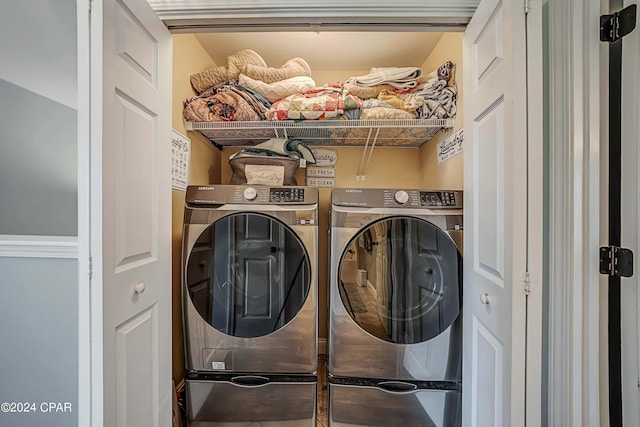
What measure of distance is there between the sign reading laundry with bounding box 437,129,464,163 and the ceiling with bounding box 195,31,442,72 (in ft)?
2.37

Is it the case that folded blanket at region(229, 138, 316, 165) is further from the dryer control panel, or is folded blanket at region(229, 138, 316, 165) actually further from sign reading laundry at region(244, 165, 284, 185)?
the dryer control panel

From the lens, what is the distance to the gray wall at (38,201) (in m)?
1.03

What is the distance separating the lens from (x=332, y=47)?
1750 millimetres

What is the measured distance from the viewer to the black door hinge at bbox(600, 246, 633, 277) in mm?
691

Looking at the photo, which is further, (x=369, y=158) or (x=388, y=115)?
(x=369, y=158)

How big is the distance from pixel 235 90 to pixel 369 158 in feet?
3.45

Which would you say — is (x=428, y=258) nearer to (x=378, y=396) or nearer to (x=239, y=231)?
(x=378, y=396)

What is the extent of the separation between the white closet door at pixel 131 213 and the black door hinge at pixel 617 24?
1.41 m

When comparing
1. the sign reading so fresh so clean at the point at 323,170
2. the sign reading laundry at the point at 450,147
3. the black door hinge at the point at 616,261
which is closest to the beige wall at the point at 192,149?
the sign reading so fresh so clean at the point at 323,170

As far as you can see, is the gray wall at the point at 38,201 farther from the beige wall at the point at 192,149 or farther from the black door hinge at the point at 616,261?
the black door hinge at the point at 616,261

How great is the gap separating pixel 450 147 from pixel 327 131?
30.1 inches

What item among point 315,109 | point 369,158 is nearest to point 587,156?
point 315,109

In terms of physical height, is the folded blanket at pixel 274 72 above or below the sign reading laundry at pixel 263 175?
above

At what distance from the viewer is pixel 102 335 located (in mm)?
691
